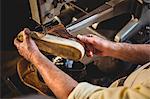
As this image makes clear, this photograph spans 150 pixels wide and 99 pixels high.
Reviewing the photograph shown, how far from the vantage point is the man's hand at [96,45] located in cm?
113

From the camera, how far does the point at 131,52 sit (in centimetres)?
116

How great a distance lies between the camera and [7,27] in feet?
4.71

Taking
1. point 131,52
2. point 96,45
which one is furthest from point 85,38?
point 131,52

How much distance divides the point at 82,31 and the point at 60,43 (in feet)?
0.71

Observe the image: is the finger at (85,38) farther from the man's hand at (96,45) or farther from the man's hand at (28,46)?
the man's hand at (28,46)

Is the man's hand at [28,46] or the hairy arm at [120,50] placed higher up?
the man's hand at [28,46]

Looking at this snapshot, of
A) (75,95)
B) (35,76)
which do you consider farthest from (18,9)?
(75,95)

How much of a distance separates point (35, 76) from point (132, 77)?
370 mm

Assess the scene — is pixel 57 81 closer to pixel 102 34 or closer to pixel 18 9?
pixel 102 34

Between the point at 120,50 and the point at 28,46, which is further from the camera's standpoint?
the point at 120,50

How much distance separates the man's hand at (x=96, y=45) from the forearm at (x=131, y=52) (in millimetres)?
20

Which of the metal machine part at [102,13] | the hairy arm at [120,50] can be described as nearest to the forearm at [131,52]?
the hairy arm at [120,50]

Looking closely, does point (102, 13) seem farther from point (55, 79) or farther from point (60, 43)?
point (55, 79)

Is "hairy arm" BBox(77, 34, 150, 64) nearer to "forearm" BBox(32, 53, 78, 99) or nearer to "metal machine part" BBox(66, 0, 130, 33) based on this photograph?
"metal machine part" BBox(66, 0, 130, 33)
